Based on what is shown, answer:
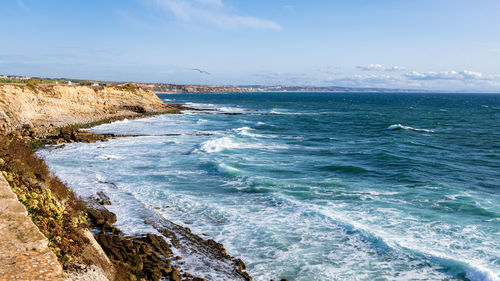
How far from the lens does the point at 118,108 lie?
2469 inches

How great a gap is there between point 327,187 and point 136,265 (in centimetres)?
1257

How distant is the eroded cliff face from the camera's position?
121 ft

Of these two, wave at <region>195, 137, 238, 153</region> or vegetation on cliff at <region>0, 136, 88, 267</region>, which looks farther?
wave at <region>195, 137, 238, 153</region>

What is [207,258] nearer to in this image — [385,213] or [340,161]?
[385,213]

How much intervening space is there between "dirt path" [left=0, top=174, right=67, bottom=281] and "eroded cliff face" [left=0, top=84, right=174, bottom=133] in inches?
1060

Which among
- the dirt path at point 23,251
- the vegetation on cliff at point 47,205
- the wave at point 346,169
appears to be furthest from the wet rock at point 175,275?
the wave at point 346,169

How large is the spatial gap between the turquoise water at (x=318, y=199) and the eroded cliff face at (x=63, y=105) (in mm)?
11046

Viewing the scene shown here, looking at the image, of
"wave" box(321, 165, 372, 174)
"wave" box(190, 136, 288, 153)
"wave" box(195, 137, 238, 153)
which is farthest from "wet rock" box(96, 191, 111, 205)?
"wave" box(321, 165, 372, 174)

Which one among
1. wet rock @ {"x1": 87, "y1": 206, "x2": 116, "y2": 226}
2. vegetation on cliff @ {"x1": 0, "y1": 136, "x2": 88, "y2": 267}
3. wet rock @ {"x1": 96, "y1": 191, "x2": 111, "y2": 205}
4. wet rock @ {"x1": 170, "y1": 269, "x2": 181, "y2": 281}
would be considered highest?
vegetation on cliff @ {"x1": 0, "y1": 136, "x2": 88, "y2": 267}

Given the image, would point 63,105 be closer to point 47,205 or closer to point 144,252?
point 144,252

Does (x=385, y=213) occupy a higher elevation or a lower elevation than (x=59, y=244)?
lower

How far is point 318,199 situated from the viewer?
59.1ft

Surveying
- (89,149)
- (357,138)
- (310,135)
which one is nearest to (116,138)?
(89,149)

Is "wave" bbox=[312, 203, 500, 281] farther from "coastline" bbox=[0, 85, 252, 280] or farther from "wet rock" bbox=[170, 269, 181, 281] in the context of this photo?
"wet rock" bbox=[170, 269, 181, 281]
